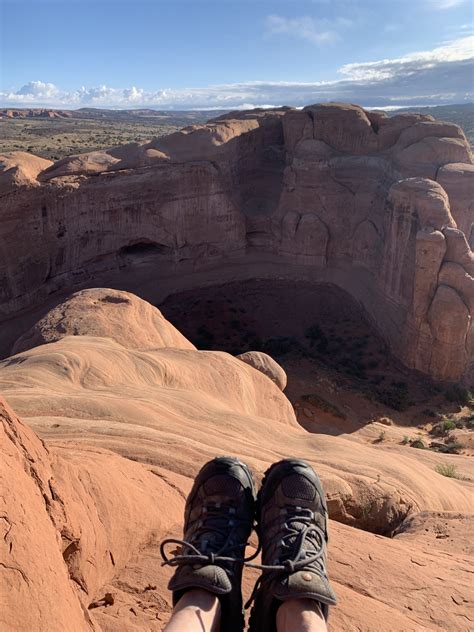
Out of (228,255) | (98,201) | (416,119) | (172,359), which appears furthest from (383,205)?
(172,359)

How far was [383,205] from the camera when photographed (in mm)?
24141

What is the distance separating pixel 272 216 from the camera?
28344 millimetres

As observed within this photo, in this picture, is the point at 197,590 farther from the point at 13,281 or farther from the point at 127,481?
the point at 13,281

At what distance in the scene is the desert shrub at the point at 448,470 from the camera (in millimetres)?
9328

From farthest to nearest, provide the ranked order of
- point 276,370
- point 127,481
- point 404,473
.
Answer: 1. point 276,370
2. point 404,473
3. point 127,481

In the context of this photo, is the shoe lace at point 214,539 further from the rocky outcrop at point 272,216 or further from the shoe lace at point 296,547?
the rocky outcrop at point 272,216

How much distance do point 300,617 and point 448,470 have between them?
745 centimetres

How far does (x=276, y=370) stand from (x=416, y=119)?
1694 cm

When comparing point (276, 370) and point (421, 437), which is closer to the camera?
point (276, 370)

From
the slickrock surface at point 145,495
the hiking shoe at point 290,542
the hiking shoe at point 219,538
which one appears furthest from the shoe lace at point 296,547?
the slickrock surface at point 145,495

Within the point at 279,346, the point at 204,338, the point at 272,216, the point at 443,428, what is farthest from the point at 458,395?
the point at 272,216

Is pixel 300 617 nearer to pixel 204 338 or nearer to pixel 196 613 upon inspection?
pixel 196 613

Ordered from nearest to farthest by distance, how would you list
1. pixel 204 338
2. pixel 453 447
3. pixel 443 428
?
pixel 453 447, pixel 443 428, pixel 204 338

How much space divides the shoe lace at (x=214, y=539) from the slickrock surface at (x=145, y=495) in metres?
0.51
